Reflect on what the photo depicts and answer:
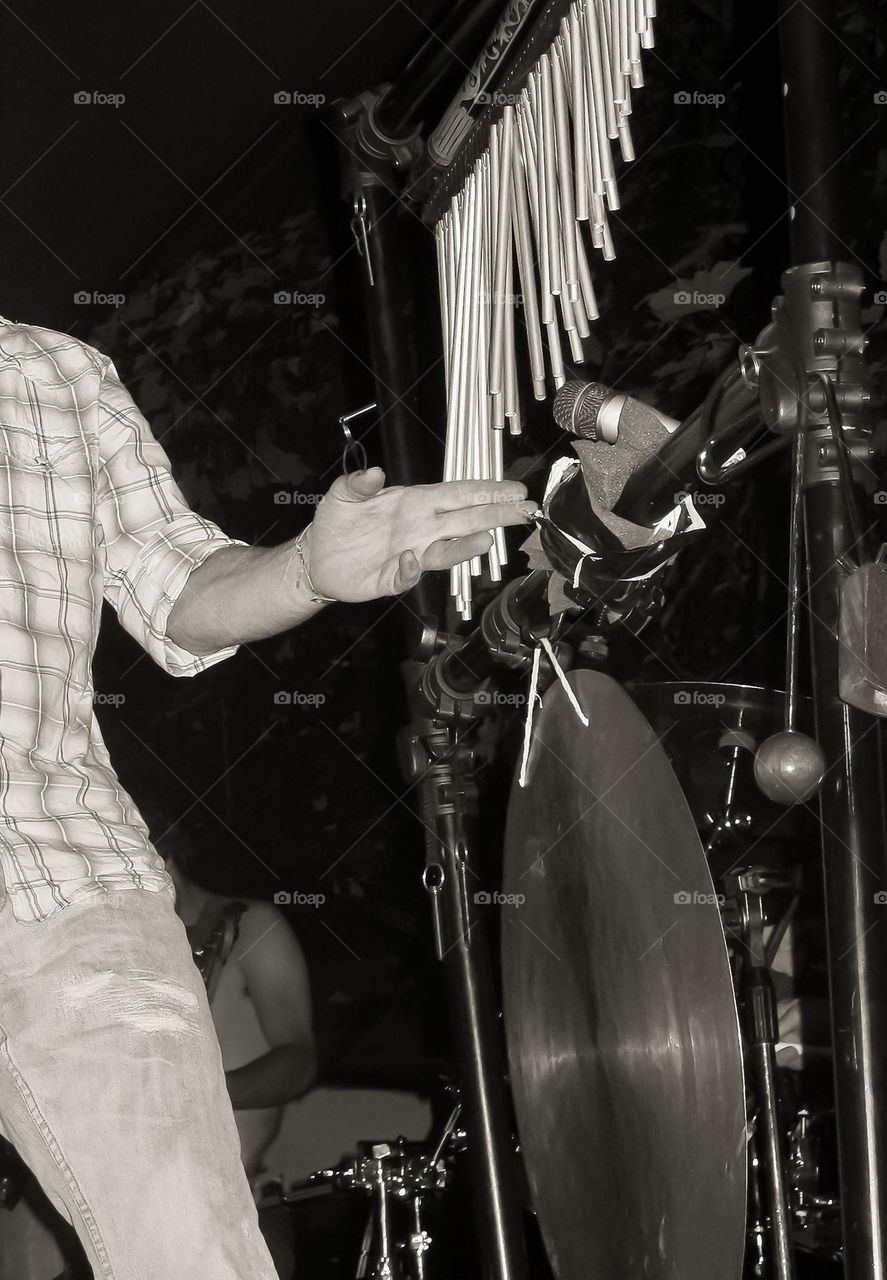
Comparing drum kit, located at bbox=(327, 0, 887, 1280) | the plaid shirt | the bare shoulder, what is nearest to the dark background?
the bare shoulder

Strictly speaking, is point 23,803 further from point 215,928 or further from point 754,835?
point 215,928

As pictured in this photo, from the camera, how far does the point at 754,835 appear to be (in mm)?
1717

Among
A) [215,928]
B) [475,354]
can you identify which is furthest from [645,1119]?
[215,928]

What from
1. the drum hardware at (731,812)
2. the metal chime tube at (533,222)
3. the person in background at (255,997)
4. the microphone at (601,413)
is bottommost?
the person in background at (255,997)

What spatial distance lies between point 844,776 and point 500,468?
521mm

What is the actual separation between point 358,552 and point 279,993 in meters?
1.71

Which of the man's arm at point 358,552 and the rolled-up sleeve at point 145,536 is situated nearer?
the man's arm at point 358,552

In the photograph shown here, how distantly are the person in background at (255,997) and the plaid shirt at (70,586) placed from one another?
1.43 meters

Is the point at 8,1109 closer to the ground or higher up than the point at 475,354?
closer to the ground

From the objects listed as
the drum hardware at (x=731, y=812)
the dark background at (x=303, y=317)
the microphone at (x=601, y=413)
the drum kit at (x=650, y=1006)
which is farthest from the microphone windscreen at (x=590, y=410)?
the dark background at (x=303, y=317)

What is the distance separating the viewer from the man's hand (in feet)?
2.83

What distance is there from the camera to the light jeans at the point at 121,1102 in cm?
79

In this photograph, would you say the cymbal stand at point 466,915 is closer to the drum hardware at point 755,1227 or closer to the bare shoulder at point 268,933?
the drum hardware at point 755,1227

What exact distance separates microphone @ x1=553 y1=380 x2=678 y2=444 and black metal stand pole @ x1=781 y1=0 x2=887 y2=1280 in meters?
0.14
